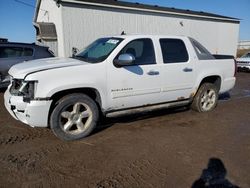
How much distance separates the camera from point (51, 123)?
4.18m

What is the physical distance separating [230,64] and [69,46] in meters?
8.71

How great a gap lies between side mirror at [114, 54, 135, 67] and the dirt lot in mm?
1354

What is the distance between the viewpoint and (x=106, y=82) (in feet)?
14.8

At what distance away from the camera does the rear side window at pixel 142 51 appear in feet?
16.3

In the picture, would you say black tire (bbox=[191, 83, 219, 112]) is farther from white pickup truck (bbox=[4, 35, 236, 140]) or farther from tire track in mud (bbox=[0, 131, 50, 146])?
tire track in mud (bbox=[0, 131, 50, 146])

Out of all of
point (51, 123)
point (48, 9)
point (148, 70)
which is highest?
point (48, 9)

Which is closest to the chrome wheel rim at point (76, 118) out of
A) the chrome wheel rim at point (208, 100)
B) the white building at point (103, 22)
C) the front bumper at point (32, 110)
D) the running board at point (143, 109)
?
the front bumper at point (32, 110)

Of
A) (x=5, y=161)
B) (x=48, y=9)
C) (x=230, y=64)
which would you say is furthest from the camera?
(x=48, y=9)

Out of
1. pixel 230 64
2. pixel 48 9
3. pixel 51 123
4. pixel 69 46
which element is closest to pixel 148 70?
pixel 51 123

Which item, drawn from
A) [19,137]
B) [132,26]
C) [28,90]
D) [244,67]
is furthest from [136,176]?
[244,67]

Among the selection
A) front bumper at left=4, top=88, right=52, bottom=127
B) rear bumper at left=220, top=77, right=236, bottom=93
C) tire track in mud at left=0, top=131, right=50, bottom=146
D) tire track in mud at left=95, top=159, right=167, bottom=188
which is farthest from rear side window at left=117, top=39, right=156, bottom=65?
rear bumper at left=220, top=77, right=236, bottom=93

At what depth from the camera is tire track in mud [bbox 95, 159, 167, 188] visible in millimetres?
3061

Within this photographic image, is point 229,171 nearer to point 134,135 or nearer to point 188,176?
point 188,176

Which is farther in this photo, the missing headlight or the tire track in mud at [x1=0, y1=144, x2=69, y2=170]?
the missing headlight
